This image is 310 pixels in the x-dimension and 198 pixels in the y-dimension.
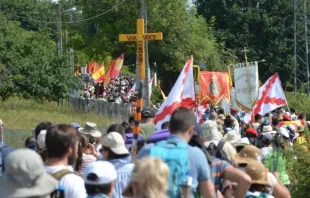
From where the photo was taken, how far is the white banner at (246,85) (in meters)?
24.3

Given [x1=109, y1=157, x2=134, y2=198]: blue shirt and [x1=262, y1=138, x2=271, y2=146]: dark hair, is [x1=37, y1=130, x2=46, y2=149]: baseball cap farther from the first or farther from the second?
[x1=262, y1=138, x2=271, y2=146]: dark hair

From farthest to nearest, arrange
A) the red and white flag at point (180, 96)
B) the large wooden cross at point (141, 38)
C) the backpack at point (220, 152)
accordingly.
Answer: the large wooden cross at point (141, 38)
the red and white flag at point (180, 96)
the backpack at point (220, 152)

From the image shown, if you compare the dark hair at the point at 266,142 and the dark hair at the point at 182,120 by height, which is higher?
the dark hair at the point at 182,120

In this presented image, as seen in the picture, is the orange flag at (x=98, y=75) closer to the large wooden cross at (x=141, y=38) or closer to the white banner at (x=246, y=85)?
the white banner at (x=246, y=85)

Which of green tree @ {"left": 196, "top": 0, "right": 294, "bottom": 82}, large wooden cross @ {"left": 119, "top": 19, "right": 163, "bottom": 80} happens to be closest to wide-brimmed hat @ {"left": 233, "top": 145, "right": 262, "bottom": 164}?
large wooden cross @ {"left": 119, "top": 19, "right": 163, "bottom": 80}

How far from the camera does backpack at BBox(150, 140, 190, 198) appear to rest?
265 inches

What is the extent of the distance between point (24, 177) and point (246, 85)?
1969 cm

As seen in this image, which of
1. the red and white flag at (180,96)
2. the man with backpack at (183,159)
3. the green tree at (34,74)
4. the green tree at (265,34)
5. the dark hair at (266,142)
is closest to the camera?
the man with backpack at (183,159)

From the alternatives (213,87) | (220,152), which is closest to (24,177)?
(220,152)

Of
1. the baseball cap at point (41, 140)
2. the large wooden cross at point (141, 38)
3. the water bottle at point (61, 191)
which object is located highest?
the large wooden cross at point (141, 38)

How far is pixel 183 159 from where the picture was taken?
22.3 ft

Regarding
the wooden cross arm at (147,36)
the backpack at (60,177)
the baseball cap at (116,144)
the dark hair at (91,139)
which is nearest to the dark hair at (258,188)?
the baseball cap at (116,144)

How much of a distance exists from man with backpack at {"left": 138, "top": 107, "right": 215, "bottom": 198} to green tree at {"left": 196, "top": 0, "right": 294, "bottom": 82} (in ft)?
226

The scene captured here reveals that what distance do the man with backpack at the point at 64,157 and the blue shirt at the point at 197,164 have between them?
587mm
